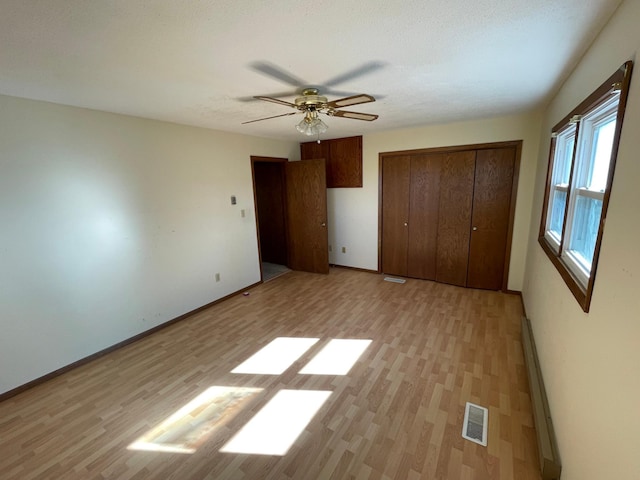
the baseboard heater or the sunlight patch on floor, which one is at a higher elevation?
the baseboard heater

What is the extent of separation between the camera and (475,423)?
173cm

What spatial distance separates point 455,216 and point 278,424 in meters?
3.27

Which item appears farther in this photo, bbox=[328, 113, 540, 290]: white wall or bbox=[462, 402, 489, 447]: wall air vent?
bbox=[328, 113, 540, 290]: white wall

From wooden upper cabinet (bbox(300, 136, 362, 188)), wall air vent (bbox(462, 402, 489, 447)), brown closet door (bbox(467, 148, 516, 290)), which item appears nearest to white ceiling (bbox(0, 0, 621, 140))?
brown closet door (bbox(467, 148, 516, 290))

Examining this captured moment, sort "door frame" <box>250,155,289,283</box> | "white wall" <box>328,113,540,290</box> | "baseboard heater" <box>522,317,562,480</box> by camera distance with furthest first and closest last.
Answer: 1. "door frame" <box>250,155,289,283</box>
2. "white wall" <box>328,113,540,290</box>
3. "baseboard heater" <box>522,317,562,480</box>

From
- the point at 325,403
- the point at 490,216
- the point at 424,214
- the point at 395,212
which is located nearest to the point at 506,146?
the point at 490,216

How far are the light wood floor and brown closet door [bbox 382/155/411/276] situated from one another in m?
1.13

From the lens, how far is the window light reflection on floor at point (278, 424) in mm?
1631

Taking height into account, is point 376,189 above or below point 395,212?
above

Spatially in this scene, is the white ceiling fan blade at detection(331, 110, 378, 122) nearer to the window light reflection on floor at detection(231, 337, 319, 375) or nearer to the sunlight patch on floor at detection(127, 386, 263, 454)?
the window light reflection on floor at detection(231, 337, 319, 375)

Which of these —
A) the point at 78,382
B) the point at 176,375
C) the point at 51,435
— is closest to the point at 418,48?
the point at 176,375

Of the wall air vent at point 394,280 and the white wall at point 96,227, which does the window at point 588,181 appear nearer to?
the wall air vent at point 394,280

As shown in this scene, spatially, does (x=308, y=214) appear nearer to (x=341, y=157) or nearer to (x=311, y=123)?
(x=341, y=157)

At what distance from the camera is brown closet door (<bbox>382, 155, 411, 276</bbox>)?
159 inches
